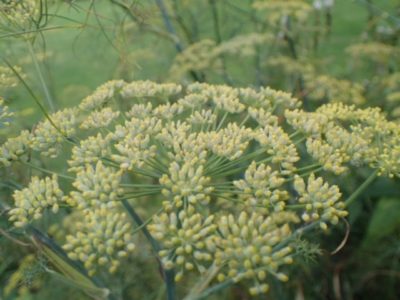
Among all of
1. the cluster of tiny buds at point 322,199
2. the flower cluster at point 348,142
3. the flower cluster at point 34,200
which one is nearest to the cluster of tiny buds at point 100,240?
the flower cluster at point 34,200

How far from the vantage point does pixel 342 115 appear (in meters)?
1.40

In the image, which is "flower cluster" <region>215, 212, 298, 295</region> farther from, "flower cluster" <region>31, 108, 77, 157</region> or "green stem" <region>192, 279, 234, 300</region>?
"flower cluster" <region>31, 108, 77, 157</region>

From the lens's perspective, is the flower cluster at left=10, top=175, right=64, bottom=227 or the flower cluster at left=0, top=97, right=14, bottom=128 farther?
the flower cluster at left=0, top=97, right=14, bottom=128

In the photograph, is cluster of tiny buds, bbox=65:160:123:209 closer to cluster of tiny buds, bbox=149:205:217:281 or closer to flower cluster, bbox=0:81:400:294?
flower cluster, bbox=0:81:400:294

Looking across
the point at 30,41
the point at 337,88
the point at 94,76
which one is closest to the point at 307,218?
the point at 30,41

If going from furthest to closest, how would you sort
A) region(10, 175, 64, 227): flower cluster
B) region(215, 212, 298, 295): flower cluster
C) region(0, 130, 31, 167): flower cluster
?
region(0, 130, 31, 167): flower cluster < region(10, 175, 64, 227): flower cluster < region(215, 212, 298, 295): flower cluster

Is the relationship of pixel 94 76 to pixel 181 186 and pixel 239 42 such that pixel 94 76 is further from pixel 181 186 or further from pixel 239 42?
pixel 181 186

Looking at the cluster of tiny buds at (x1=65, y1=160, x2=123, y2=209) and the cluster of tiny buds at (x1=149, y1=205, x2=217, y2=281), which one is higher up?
the cluster of tiny buds at (x1=65, y1=160, x2=123, y2=209)

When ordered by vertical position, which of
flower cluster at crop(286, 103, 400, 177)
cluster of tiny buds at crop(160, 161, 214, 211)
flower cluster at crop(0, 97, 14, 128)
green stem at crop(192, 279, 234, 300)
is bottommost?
green stem at crop(192, 279, 234, 300)

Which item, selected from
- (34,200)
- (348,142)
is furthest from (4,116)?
(348,142)

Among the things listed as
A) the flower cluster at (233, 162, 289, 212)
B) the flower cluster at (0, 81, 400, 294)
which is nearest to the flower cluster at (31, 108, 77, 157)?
the flower cluster at (0, 81, 400, 294)

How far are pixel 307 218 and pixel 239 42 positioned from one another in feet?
4.69

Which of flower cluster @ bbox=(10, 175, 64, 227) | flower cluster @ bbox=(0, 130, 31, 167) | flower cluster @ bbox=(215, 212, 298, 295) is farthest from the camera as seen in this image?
flower cluster @ bbox=(0, 130, 31, 167)

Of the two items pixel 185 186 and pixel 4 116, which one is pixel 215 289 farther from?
pixel 4 116
